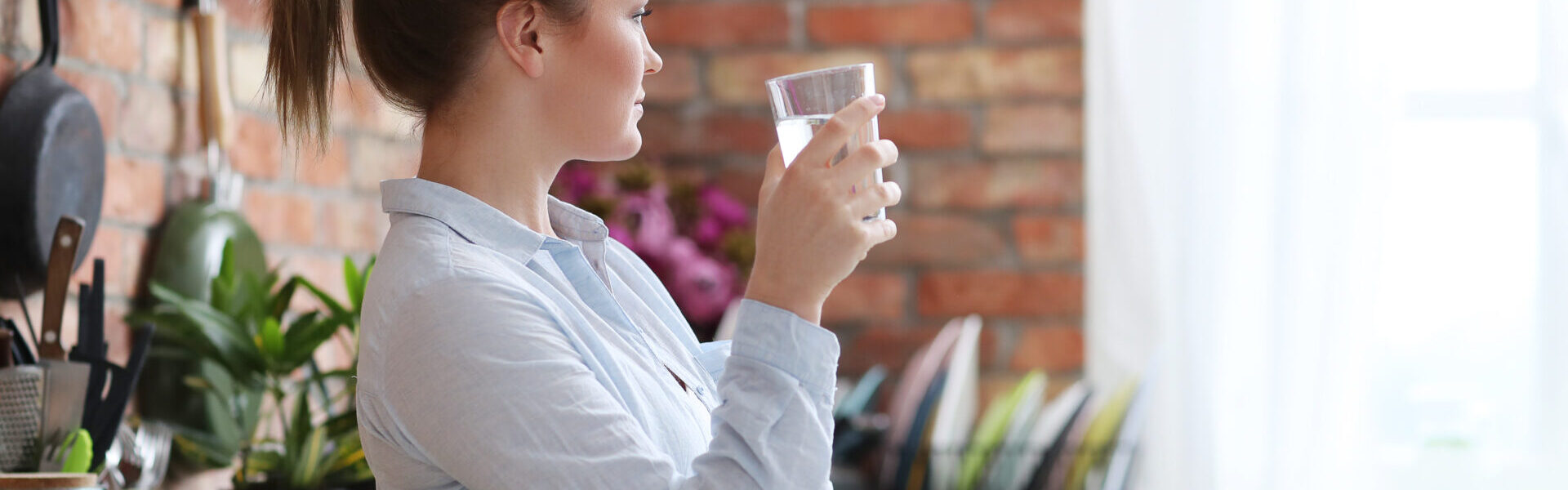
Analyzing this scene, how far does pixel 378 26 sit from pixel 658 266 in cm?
115

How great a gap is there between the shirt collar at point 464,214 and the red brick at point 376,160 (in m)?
1.02

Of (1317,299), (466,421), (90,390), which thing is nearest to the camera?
(466,421)

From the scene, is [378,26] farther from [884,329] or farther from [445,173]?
[884,329]

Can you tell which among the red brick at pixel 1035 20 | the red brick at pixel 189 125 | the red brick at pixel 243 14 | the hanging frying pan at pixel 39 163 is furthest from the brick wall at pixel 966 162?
the hanging frying pan at pixel 39 163

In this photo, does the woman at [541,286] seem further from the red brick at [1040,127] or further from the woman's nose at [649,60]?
the red brick at [1040,127]

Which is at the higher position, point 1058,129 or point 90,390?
point 1058,129

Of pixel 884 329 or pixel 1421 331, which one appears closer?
pixel 1421 331

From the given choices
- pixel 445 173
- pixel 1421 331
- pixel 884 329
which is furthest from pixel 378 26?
pixel 1421 331

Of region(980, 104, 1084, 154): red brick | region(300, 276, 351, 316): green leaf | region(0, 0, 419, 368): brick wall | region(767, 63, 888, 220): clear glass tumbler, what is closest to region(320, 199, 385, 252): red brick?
region(0, 0, 419, 368): brick wall

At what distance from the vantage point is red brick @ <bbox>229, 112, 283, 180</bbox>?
1.47 metres

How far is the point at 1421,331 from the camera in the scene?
5.97 feet

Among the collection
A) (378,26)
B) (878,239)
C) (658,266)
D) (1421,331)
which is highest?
(378,26)

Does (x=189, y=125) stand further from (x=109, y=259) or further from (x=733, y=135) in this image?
(x=733, y=135)

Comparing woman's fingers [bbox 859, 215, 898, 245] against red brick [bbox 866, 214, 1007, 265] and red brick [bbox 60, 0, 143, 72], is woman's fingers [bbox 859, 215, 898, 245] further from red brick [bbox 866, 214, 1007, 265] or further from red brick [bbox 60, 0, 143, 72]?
red brick [bbox 866, 214, 1007, 265]
